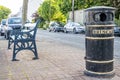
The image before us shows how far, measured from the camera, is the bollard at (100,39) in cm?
648

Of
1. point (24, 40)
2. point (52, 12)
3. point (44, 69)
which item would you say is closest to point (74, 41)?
point (24, 40)

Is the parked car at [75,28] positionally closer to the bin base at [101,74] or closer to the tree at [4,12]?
the bin base at [101,74]

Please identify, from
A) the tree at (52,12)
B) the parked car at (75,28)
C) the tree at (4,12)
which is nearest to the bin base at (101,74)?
the parked car at (75,28)

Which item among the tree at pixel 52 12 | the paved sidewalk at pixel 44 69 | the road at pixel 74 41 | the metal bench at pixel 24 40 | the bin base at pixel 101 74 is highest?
the tree at pixel 52 12

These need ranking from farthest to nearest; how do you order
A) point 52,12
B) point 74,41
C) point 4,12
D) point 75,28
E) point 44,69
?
point 4,12 < point 52,12 < point 75,28 < point 74,41 < point 44,69

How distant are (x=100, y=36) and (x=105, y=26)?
9.3 inches

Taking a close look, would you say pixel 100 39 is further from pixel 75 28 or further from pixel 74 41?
pixel 75 28

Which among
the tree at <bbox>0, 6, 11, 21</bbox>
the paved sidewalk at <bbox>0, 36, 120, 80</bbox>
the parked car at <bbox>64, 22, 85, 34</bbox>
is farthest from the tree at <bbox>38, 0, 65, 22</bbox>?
the tree at <bbox>0, 6, 11, 21</bbox>

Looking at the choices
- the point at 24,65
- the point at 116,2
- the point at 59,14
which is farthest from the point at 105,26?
the point at 59,14

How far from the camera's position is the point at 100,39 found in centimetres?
647

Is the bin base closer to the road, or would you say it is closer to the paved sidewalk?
the paved sidewalk

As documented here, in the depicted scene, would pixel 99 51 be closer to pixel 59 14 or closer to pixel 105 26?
pixel 105 26

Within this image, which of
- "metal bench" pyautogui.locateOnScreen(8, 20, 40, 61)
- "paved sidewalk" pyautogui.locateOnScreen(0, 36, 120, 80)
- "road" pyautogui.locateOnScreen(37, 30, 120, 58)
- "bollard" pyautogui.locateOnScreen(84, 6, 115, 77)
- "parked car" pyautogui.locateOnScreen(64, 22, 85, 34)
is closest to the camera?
"bollard" pyautogui.locateOnScreen(84, 6, 115, 77)

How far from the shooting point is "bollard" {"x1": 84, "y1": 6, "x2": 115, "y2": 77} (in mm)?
6477
